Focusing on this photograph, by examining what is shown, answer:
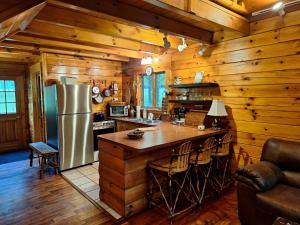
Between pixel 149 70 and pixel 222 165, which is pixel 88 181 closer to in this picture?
pixel 222 165

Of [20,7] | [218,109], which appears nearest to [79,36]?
[20,7]

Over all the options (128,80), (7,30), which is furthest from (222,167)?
(7,30)

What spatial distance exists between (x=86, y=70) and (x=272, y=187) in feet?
15.0

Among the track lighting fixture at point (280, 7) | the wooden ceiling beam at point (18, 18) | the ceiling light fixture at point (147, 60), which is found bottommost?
the ceiling light fixture at point (147, 60)

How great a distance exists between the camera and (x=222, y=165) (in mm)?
3453

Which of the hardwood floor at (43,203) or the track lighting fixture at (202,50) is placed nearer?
the hardwood floor at (43,203)

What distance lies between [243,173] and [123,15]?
7.35 ft

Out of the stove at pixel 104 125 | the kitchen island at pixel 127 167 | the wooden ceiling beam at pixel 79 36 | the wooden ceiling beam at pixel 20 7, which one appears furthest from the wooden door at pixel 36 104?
the wooden ceiling beam at pixel 20 7

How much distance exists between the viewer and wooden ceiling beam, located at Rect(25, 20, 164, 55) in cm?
308

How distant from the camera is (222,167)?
348 cm

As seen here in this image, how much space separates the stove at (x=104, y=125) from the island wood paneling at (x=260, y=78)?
248 centimetres

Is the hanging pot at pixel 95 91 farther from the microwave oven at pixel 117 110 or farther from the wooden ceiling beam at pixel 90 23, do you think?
the wooden ceiling beam at pixel 90 23

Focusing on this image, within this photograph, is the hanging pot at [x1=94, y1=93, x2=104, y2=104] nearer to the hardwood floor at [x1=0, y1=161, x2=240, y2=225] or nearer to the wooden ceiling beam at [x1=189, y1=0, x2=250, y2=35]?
the hardwood floor at [x1=0, y1=161, x2=240, y2=225]

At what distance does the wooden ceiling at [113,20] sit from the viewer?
217 cm
